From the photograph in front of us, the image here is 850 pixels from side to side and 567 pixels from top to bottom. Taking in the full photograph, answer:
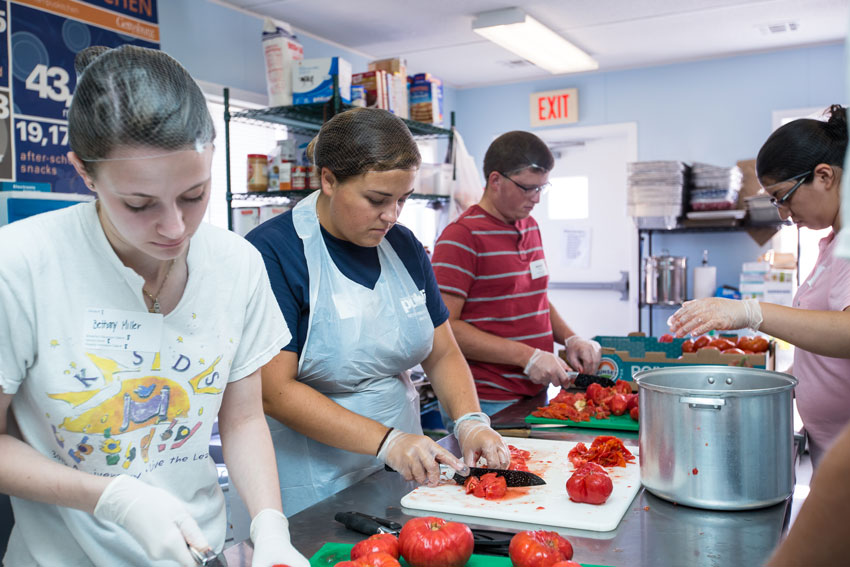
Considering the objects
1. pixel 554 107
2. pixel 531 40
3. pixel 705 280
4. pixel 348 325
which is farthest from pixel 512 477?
pixel 554 107

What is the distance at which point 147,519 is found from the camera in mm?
1205

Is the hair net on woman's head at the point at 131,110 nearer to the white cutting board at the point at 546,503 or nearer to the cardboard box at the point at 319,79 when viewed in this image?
the white cutting board at the point at 546,503

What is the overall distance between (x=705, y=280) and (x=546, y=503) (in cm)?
481

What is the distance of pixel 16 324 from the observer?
120cm

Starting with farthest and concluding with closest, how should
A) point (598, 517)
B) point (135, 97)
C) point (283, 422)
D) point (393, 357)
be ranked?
1. point (393, 357)
2. point (283, 422)
3. point (598, 517)
4. point (135, 97)

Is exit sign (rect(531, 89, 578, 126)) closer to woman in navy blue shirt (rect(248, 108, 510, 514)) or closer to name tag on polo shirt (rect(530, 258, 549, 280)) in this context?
name tag on polo shirt (rect(530, 258, 549, 280))

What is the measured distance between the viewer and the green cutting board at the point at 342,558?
1324mm

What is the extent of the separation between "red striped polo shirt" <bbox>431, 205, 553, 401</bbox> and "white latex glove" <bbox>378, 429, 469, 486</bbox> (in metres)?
1.25

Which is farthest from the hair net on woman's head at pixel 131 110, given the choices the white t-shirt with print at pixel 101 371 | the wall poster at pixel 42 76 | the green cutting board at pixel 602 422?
the wall poster at pixel 42 76

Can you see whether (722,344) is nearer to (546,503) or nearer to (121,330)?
(546,503)

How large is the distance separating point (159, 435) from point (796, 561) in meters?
1.10

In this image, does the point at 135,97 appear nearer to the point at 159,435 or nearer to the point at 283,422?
the point at 159,435

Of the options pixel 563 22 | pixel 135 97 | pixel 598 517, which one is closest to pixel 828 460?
pixel 598 517

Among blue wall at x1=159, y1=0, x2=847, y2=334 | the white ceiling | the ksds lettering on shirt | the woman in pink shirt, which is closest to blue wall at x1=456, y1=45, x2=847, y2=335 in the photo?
blue wall at x1=159, y1=0, x2=847, y2=334
